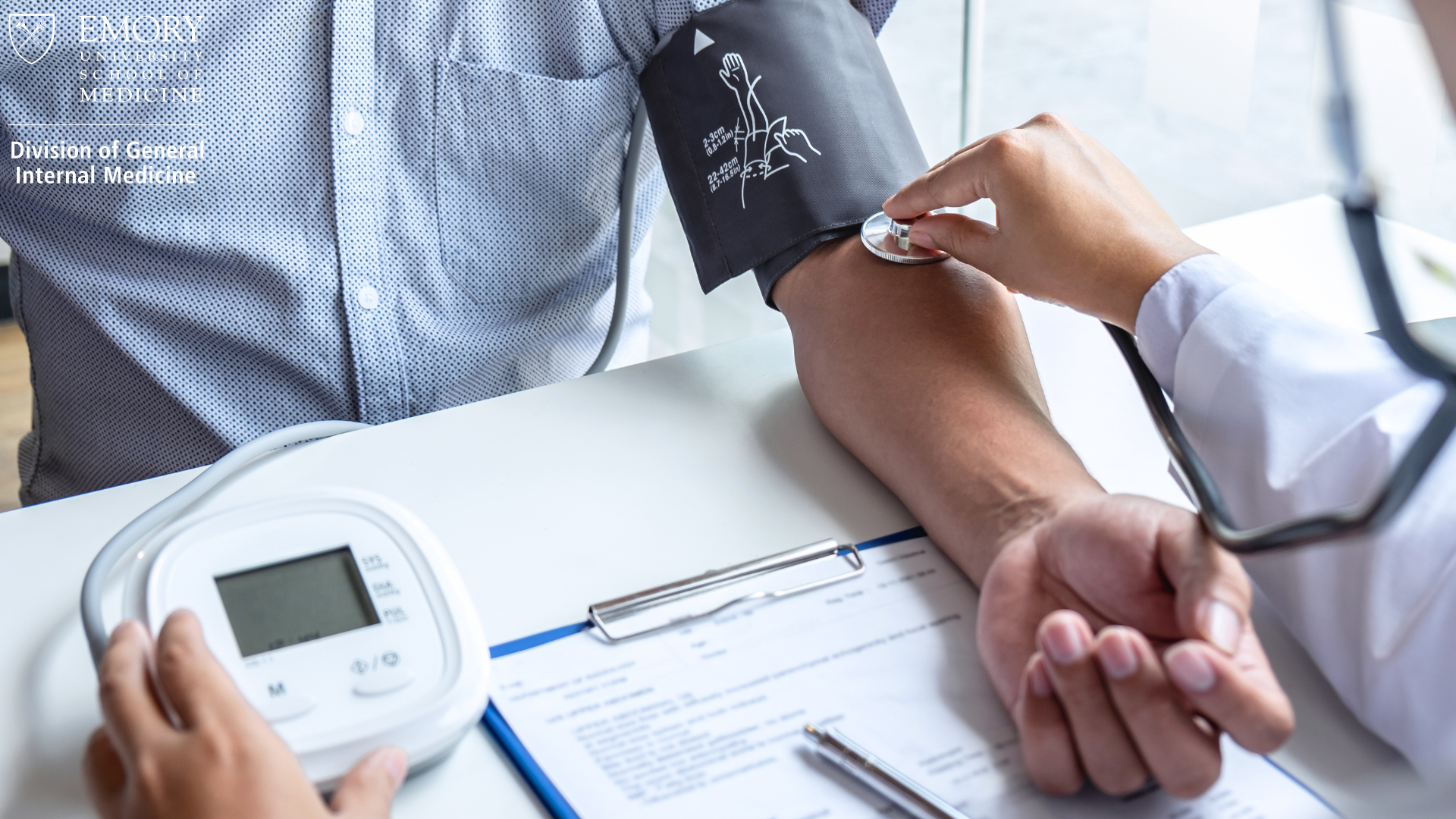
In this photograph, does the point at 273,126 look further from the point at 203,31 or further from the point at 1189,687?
the point at 1189,687

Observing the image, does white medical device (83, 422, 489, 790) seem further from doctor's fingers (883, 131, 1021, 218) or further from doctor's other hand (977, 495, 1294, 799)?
doctor's fingers (883, 131, 1021, 218)

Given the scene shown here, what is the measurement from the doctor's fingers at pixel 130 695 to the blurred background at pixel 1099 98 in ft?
3.70

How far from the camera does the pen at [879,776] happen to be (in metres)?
0.43

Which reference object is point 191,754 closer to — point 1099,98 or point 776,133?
point 776,133

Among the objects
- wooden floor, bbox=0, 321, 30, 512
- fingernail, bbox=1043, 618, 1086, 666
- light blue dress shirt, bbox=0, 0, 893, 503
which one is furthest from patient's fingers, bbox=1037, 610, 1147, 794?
wooden floor, bbox=0, 321, 30, 512

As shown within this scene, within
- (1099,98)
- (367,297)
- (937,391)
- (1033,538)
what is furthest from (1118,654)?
(1099,98)

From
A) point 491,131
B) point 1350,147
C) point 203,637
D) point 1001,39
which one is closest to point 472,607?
point 203,637

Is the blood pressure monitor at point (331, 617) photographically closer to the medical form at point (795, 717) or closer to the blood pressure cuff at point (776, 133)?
the medical form at point (795, 717)

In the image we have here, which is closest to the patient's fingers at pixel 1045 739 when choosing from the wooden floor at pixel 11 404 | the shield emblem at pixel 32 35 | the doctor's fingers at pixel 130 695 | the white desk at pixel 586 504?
the white desk at pixel 586 504

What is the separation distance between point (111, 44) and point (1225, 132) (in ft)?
6.45

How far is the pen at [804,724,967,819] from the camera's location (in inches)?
16.9

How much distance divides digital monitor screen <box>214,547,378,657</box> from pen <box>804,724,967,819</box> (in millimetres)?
205

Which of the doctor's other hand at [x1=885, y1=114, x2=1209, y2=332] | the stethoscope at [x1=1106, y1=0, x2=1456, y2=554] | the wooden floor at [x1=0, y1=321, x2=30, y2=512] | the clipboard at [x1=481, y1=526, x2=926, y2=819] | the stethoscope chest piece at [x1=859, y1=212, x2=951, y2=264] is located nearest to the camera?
the stethoscope at [x1=1106, y1=0, x2=1456, y2=554]

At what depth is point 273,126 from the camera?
0.88m
